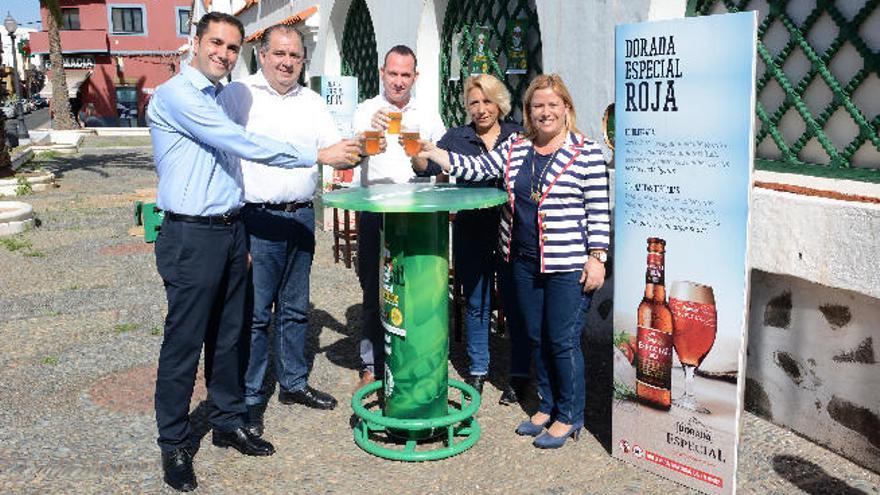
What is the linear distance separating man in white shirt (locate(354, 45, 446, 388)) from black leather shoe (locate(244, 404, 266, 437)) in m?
0.66

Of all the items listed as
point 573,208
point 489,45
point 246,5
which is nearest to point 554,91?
point 573,208

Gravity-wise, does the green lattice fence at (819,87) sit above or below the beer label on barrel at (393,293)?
above

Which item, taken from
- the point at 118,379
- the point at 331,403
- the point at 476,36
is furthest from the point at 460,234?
the point at 476,36

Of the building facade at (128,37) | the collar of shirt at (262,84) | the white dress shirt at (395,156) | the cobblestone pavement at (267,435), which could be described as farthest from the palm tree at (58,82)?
the collar of shirt at (262,84)

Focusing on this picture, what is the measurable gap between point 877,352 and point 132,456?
353cm

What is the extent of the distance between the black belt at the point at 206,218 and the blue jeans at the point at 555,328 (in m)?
1.39

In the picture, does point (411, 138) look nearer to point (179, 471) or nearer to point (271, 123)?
point (271, 123)

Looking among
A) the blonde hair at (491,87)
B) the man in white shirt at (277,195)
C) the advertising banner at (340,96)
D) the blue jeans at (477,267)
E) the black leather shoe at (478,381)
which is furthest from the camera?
the advertising banner at (340,96)

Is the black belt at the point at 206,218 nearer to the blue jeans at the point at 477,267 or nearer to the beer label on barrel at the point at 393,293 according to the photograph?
the beer label on barrel at the point at 393,293

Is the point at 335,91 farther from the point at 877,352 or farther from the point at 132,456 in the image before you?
the point at 877,352

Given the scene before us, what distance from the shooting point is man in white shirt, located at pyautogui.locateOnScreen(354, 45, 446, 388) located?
4117 millimetres

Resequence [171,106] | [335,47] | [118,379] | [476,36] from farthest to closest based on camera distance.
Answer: [335,47], [476,36], [118,379], [171,106]

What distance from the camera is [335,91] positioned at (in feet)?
28.0

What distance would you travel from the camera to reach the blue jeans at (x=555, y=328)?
357 centimetres
